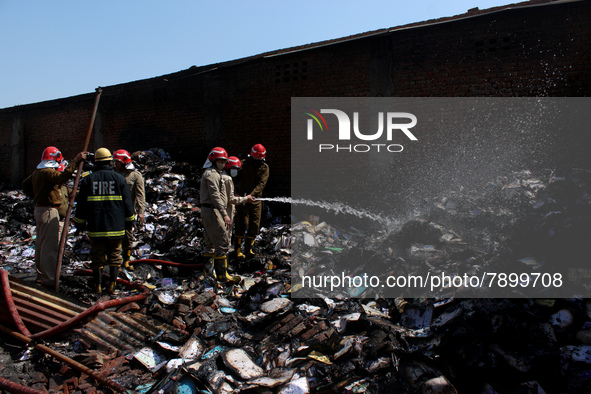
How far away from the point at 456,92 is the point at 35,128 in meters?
14.1

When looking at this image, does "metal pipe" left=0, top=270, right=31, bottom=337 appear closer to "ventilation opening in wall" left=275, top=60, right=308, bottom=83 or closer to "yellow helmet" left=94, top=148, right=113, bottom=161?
"yellow helmet" left=94, top=148, right=113, bottom=161

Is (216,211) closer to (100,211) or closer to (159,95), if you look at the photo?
(100,211)

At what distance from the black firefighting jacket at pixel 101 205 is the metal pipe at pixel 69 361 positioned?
1.35 meters

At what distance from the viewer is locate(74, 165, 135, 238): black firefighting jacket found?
4.59 metres

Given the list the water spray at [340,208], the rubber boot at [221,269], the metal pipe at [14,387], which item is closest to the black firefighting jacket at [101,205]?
the rubber boot at [221,269]

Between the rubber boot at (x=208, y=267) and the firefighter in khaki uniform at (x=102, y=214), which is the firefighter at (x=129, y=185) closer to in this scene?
the firefighter in khaki uniform at (x=102, y=214)

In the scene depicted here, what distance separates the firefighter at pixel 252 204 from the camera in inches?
253

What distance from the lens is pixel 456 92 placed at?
280 inches

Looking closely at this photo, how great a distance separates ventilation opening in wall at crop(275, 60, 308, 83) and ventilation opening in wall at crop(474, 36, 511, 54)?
139 inches

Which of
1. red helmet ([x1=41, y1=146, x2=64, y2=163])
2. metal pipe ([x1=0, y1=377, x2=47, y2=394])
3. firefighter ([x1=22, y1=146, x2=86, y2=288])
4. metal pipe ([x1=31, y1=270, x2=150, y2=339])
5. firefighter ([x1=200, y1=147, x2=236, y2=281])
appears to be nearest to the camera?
metal pipe ([x1=0, y1=377, x2=47, y2=394])

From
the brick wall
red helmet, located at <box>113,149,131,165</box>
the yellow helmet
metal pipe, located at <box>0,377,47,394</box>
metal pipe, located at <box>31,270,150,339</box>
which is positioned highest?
the brick wall

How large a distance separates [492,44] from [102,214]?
23.0 feet

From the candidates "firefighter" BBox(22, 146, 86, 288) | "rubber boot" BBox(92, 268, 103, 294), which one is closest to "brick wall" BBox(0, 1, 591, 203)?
"rubber boot" BBox(92, 268, 103, 294)

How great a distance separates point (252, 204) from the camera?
647 centimetres
